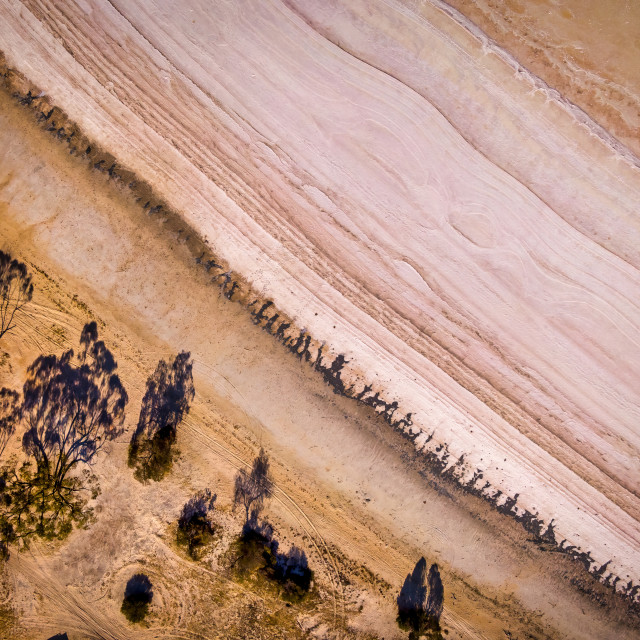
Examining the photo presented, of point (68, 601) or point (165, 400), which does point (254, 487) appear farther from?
point (68, 601)

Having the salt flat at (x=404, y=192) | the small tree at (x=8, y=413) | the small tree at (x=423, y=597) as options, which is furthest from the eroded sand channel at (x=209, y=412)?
the salt flat at (x=404, y=192)

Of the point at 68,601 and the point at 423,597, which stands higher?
the point at 423,597

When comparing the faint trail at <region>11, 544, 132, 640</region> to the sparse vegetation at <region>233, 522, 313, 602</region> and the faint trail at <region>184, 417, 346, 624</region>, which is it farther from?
the faint trail at <region>184, 417, 346, 624</region>

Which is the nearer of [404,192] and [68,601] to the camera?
[404,192]

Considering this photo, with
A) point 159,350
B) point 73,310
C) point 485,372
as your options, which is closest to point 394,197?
point 485,372

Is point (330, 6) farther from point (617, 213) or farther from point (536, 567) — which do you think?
point (536, 567)

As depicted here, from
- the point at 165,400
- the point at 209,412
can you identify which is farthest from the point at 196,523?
the point at 165,400

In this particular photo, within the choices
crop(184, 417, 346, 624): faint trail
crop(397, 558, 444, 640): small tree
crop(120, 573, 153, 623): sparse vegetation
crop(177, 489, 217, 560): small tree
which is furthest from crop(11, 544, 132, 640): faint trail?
crop(397, 558, 444, 640): small tree
